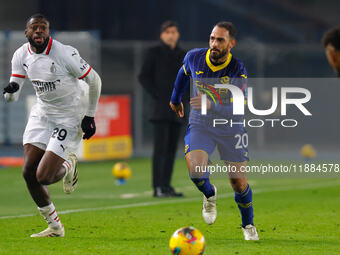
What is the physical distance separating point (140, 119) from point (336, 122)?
5.47 m

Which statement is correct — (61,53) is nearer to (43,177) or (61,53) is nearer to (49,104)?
(49,104)

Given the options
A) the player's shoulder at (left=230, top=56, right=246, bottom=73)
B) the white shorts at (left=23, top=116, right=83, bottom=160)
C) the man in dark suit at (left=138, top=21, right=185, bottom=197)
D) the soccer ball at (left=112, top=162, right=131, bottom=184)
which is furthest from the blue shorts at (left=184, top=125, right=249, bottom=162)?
the soccer ball at (left=112, top=162, right=131, bottom=184)

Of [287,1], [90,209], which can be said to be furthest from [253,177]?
[287,1]

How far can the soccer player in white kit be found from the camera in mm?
9375

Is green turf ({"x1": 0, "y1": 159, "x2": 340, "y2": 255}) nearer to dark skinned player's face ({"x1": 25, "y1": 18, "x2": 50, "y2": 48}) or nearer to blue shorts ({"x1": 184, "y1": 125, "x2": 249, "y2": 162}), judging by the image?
blue shorts ({"x1": 184, "y1": 125, "x2": 249, "y2": 162})

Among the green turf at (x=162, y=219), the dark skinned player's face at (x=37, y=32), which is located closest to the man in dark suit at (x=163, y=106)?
the green turf at (x=162, y=219)

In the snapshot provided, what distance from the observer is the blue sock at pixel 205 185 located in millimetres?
9297

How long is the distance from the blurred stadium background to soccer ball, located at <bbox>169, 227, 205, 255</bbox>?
1491 cm

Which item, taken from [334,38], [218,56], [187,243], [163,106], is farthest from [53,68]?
[163,106]

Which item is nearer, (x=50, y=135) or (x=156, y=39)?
(x=50, y=135)

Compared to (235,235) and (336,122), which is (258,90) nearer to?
(336,122)

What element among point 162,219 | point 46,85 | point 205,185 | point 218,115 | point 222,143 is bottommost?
point 162,219

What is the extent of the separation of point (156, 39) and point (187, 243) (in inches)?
783

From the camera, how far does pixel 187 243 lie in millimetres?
7953
